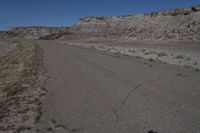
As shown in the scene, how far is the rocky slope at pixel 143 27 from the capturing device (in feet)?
194

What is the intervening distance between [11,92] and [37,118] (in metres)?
3.90

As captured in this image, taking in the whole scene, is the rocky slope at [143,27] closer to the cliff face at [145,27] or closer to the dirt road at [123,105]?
the cliff face at [145,27]

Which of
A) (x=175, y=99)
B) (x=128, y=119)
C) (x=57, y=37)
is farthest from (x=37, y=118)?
(x=57, y=37)

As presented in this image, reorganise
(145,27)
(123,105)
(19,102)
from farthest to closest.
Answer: (145,27) < (19,102) < (123,105)

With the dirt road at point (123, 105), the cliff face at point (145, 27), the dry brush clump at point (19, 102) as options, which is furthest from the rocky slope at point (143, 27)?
the dry brush clump at point (19, 102)

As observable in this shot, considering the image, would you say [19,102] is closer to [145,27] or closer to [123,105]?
[123,105]

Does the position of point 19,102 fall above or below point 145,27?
below

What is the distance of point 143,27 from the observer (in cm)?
7831

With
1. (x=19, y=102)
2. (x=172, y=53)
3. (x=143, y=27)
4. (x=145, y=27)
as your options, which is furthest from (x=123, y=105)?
(x=143, y=27)

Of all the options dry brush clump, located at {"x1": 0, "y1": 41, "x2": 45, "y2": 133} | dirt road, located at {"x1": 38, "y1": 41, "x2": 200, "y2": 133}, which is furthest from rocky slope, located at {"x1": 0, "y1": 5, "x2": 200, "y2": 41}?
dry brush clump, located at {"x1": 0, "y1": 41, "x2": 45, "y2": 133}

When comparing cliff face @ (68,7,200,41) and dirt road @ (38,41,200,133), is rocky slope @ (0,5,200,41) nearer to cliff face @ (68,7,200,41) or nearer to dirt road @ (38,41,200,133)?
cliff face @ (68,7,200,41)

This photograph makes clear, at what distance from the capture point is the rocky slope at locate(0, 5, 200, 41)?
59188 millimetres

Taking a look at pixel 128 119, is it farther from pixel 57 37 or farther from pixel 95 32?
pixel 57 37

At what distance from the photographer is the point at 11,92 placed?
35.8ft
